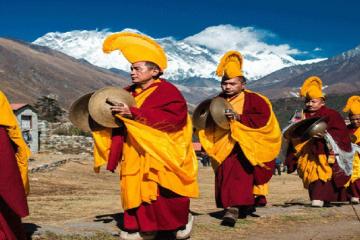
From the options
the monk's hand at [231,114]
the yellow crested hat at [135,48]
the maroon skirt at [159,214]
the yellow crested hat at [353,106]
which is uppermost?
the yellow crested hat at [135,48]

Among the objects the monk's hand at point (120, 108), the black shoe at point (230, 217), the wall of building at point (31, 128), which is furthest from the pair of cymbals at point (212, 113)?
the wall of building at point (31, 128)

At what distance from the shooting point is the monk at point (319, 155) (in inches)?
430

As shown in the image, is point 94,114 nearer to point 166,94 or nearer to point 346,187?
point 166,94

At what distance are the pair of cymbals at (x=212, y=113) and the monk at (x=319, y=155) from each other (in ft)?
8.15

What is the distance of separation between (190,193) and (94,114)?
1.54 m

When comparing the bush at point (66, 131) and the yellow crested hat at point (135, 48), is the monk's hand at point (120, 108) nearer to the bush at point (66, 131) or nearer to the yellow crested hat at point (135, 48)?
the yellow crested hat at point (135, 48)

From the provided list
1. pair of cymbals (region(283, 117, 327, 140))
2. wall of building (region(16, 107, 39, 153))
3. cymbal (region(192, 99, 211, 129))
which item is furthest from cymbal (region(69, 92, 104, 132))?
wall of building (region(16, 107, 39, 153))

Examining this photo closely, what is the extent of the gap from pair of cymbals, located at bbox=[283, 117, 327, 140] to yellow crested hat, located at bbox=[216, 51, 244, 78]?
6.52 ft

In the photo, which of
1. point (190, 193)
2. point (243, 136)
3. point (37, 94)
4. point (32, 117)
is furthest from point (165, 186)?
point (37, 94)

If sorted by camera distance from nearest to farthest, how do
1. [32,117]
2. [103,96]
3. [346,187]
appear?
[103,96] < [346,187] < [32,117]

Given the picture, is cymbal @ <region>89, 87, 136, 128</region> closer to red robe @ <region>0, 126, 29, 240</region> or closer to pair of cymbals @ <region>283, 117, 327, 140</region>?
red robe @ <region>0, 126, 29, 240</region>

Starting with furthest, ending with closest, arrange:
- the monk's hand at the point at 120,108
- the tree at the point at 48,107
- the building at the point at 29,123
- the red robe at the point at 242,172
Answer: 1. the tree at the point at 48,107
2. the building at the point at 29,123
3. the red robe at the point at 242,172
4. the monk's hand at the point at 120,108

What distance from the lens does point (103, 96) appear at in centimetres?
690

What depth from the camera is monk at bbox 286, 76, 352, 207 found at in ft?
35.8
